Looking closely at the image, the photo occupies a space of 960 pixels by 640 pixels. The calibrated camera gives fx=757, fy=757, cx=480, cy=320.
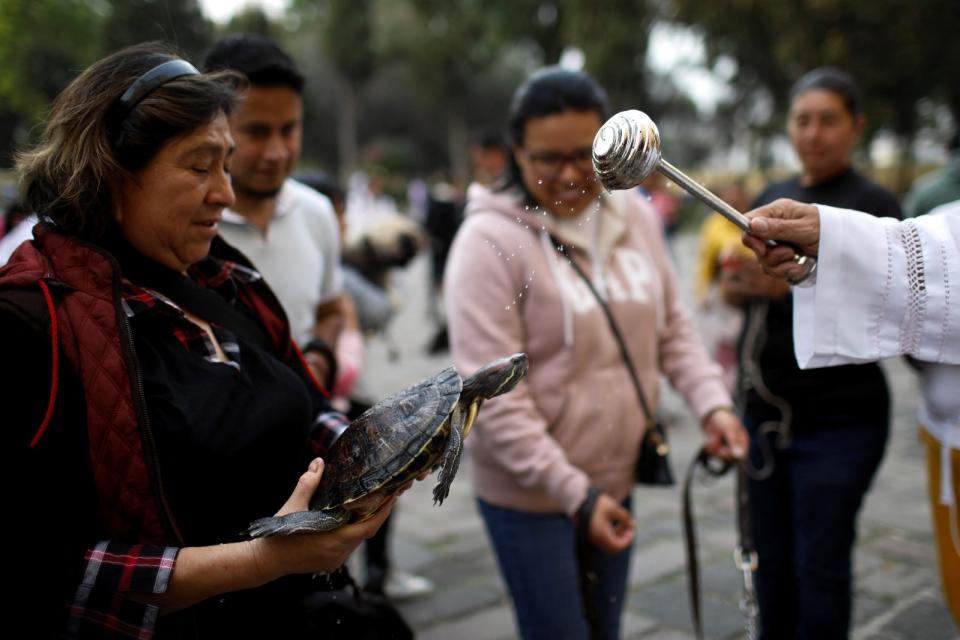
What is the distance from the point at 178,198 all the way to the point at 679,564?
3.68 meters

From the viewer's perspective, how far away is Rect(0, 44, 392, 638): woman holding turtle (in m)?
1.38

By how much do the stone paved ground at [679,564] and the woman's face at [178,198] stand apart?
2714 millimetres

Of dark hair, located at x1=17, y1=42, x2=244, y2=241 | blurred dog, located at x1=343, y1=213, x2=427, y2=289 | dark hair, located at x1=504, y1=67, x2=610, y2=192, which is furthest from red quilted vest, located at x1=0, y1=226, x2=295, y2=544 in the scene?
blurred dog, located at x1=343, y1=213, x2=427, y2=289

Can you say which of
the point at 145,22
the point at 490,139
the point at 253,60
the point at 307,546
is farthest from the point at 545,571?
the point at 490,139

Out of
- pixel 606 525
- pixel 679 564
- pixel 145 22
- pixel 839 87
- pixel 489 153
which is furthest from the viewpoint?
pixel 489 153

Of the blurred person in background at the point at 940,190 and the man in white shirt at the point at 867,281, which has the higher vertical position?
the blurred person in background at the point at 940,190

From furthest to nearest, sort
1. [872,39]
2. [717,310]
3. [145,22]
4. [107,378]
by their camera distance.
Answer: [872,39], [717,310], [145,22], [107,378]

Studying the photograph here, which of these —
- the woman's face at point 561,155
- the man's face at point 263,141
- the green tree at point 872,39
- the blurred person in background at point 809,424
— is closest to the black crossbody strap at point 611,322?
the woman's face at point 561,155

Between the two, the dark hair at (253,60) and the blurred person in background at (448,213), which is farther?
the blurred person in background at (448,213)

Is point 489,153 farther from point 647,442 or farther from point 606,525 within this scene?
point 606,525

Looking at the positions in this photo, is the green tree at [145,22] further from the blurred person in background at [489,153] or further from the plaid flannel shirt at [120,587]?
the blurred person in background at [489,153]

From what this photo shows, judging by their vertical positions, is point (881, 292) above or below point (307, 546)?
above

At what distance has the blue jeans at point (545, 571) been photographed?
8.13 feet

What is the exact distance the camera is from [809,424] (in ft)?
10.1
